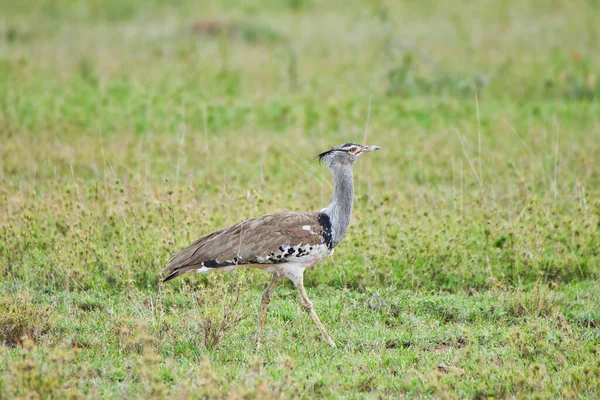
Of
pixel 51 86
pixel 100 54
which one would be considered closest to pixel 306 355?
pixel 51 86

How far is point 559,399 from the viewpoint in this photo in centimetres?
373

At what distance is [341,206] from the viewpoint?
459cm

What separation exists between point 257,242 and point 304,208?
1871mm

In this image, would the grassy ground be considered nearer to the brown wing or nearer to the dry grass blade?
the dry grass blade

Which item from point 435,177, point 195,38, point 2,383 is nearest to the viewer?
point 2,383

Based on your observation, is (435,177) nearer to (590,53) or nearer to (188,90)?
(188,90)

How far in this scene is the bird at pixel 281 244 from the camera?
4395 mm

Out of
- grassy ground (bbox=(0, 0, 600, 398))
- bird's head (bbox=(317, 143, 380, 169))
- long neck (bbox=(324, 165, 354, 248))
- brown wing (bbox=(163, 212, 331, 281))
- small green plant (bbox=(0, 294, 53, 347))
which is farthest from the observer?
bird's head (bbox=(317, 143, 380, 169))

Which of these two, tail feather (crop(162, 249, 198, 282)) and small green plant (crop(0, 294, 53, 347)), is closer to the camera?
small green plant (crop(0, 294, 53, 347))

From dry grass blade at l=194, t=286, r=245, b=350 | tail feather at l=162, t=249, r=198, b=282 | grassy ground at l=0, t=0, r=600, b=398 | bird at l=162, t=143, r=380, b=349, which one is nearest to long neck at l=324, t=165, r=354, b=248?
bird at l=162, t=143, r=380, b=349

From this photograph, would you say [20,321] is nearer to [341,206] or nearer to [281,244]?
[281,244]

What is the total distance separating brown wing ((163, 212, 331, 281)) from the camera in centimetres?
439

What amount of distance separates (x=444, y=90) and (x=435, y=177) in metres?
2.85

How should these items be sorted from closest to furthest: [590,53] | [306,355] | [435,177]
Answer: [306,355]
[435,177]
[590,53]
